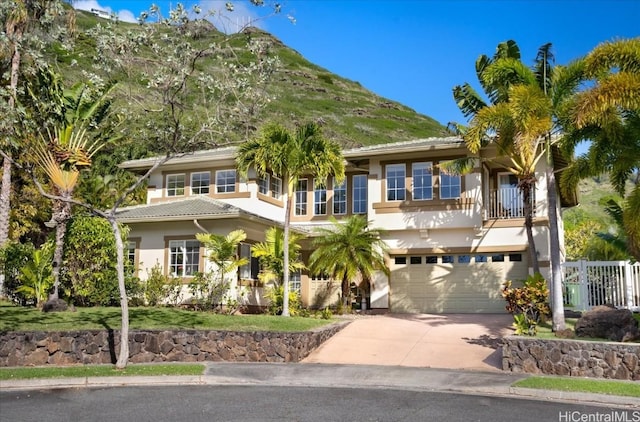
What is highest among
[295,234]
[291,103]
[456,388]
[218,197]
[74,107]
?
[291,103]

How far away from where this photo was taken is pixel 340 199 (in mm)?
26562

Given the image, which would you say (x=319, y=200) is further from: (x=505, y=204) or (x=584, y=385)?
(x=584, y=385)

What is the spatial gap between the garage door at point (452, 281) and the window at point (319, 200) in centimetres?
403

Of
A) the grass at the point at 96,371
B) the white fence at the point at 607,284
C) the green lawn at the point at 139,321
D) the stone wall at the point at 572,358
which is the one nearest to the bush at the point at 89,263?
the green lawn at the point at 139,321

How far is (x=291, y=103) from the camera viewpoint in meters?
102

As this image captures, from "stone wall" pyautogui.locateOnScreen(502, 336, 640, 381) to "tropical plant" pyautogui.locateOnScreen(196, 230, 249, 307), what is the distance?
32.6ft

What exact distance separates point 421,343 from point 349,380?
4501mm

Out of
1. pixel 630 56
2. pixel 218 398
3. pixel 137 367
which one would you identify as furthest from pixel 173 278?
pixel 630 56

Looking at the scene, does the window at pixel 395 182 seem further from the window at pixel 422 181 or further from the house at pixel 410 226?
the window at pixel 422 181

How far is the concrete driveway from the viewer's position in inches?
611

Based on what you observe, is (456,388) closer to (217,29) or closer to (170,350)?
(170,350)

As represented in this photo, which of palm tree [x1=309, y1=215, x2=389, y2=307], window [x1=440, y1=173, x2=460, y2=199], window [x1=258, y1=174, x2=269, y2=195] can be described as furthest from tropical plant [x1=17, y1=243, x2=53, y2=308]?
window [x1=440, y1=173, x2=460, y2=199]

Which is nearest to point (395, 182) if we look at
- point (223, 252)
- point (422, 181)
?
point (422, 181)

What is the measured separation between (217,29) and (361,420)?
395 inches
